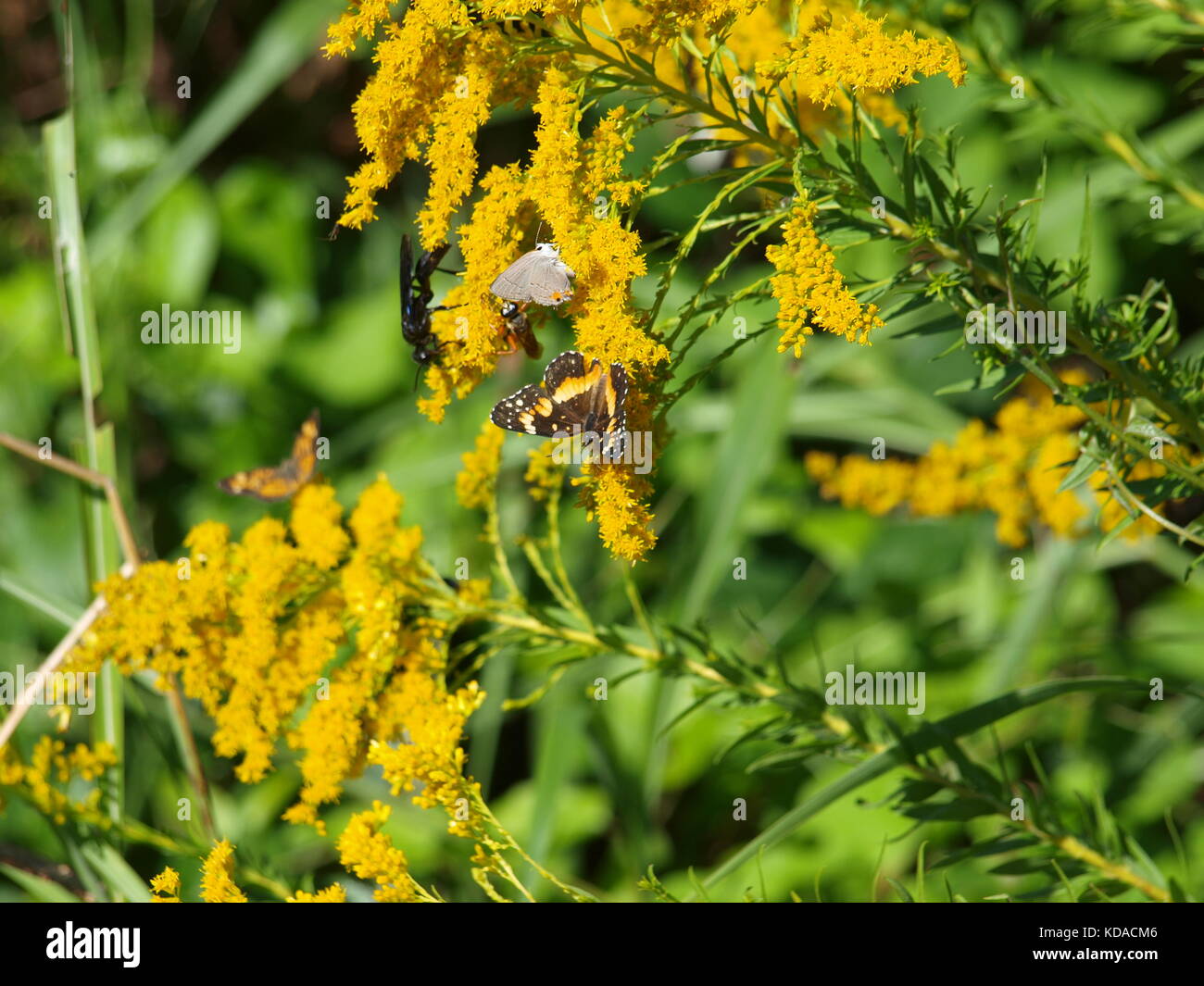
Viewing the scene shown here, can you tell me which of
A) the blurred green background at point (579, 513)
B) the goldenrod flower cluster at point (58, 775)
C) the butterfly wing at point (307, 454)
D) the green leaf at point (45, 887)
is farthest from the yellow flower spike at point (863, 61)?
the green leaf at point (45, 887)

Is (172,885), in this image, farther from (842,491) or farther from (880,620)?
(880,620)

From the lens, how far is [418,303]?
92 cm

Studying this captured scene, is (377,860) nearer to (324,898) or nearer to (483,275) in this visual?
(324,898)

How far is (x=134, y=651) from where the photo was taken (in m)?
1.02

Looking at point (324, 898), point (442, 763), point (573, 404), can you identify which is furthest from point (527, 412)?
point (324, 898)

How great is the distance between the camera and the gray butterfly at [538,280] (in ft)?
2.47

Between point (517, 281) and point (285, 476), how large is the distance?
0.53 meters

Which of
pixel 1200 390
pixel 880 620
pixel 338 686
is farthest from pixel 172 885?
pixel 880 620

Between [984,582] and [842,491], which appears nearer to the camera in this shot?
[842,491]

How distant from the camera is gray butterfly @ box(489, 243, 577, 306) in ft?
2.47

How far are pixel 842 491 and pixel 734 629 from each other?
0.87 m

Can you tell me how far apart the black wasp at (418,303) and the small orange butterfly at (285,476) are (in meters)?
0.28

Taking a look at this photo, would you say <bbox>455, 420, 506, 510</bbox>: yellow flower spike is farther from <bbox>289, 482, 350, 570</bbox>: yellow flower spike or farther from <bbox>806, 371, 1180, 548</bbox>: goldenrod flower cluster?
<bbox>806, 371, 1180, 548</bbox>: goldenrod flower cluster

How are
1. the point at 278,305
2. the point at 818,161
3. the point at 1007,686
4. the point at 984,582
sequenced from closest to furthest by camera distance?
the point at 818,161 < the point at 1007,686 < the point at 984,582 < the point at 278,305
